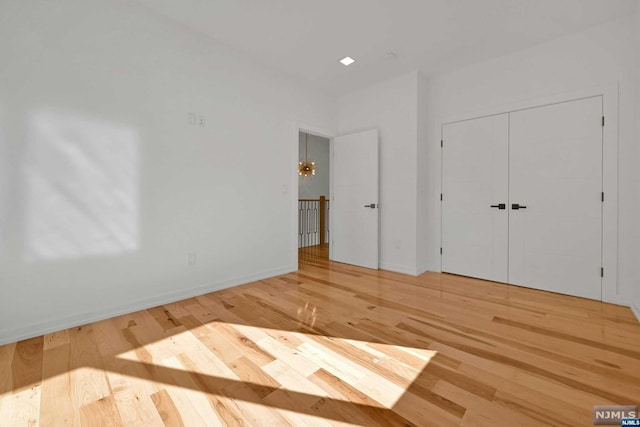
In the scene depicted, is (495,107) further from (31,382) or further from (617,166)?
(31,382)

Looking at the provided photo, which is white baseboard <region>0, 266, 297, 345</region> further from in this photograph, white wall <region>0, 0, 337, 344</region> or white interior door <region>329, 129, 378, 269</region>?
white interior door <region>329, 129, 378, 269</region>

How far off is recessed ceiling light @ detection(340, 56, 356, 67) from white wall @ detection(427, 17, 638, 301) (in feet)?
4.23

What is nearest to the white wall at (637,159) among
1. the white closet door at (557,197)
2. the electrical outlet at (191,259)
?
the white closet door at (557,197)

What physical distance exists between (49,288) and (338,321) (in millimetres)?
2275

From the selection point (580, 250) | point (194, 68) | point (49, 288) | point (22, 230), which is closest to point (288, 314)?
point (49, 288)

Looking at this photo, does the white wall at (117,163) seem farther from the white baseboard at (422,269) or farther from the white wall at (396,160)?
the white baseboard at (422,269)

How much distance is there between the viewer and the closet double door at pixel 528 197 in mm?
2840

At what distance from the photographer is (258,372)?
5.33ft

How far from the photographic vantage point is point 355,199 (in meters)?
4.37

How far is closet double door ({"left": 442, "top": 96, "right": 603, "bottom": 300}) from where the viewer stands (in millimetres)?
2840

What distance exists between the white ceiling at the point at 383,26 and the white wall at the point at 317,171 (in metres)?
4.31

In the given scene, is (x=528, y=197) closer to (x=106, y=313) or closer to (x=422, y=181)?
(x=422, y=181)
